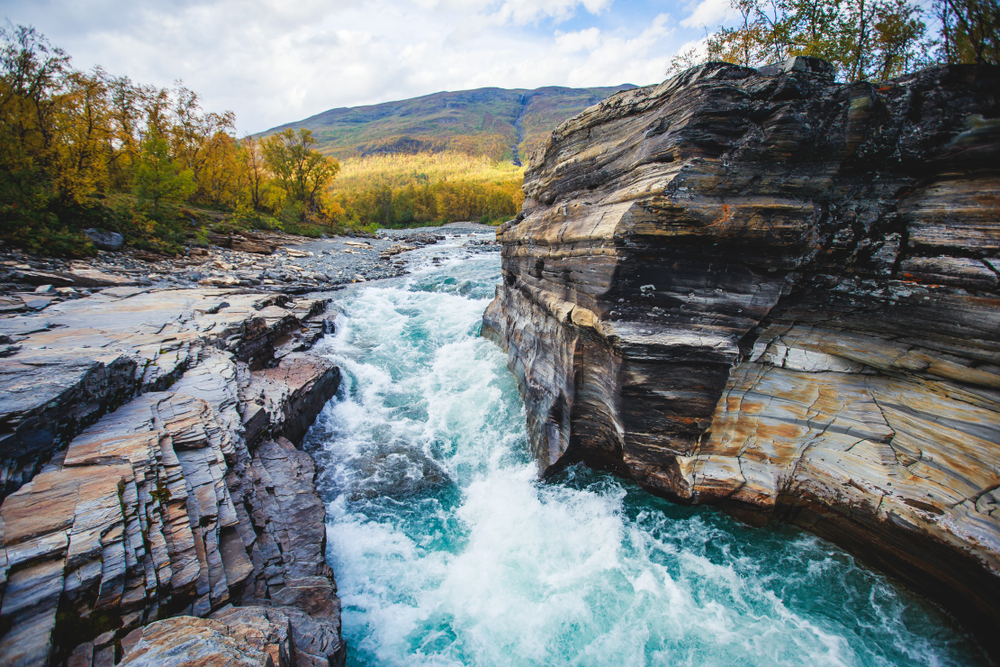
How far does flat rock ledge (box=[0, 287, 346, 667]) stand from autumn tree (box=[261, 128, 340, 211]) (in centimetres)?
4000

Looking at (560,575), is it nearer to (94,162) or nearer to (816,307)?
(816,307)

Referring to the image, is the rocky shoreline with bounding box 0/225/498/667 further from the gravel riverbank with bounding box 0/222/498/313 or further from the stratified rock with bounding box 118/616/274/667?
the gravel riverbank with bounding box 0/222/498/313

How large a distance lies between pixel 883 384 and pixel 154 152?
120 feet

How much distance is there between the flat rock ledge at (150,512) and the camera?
322cm

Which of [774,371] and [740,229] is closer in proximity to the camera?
[740,229]

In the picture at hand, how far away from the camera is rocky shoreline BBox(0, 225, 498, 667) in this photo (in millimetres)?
3240

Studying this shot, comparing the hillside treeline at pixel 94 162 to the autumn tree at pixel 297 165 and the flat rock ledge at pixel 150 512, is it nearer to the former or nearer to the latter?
the autumn tree at pixel 297 165

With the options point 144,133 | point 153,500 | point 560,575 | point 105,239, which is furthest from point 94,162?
point 560,575

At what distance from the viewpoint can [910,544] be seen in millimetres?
5086

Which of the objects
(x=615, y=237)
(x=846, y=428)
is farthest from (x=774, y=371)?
(x=615, y=237)

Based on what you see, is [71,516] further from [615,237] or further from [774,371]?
[774,371]

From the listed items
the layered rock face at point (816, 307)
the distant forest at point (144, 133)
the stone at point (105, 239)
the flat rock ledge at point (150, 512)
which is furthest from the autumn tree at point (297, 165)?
the layered rock face at point (816, 307)

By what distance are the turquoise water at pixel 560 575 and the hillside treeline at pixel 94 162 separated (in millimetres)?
17160

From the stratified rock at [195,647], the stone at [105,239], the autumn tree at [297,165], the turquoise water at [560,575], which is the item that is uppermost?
the autumn tree at [297,165]
